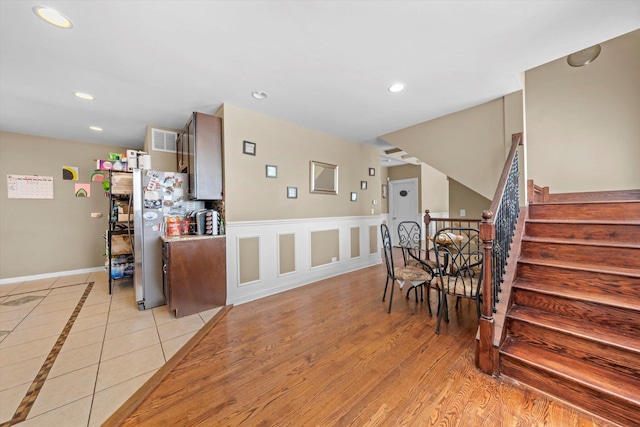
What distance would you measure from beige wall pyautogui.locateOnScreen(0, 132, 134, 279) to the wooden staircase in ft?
21.0

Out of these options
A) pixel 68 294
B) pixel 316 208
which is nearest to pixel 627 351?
pixel 316 208

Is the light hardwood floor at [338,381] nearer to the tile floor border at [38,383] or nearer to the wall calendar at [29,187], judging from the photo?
the tile floor border at [38,383]

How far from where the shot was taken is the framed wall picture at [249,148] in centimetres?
313

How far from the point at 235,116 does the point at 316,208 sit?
71.6 inches

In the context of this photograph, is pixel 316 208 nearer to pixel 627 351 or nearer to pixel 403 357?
pixel 403 357

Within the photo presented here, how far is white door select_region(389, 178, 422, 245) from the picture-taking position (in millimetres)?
Answer: 6930

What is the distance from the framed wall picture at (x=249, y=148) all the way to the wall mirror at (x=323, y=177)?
101 centimetres

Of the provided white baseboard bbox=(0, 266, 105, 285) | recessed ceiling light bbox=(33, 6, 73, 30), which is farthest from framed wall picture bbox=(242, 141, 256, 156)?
white baseboard bbox=(0, 266, 105, 285)

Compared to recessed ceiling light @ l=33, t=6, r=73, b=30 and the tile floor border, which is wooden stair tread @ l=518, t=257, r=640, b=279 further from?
recessed ceiling light @ l=33, t=6, r=73, b=30

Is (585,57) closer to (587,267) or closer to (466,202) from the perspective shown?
(466,202)

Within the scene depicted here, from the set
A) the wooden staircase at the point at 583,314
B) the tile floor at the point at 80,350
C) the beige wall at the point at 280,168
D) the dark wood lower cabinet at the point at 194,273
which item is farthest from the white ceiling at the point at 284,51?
the tile floor at the point at 80,350

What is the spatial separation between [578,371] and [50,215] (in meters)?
6.98

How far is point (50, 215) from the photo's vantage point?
13.9 feet

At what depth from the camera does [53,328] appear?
238cm
